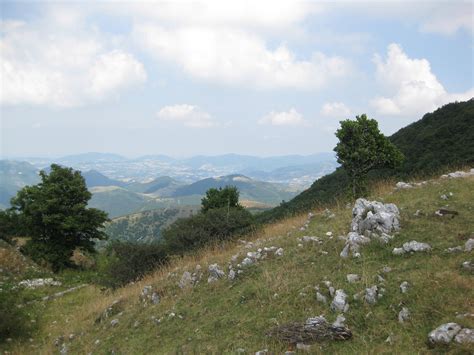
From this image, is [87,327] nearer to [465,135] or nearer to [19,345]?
[19,345]

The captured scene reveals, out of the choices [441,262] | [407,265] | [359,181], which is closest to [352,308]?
[407,265]

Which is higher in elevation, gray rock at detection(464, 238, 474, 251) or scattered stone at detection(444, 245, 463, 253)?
gray rock at detection(464, 238, 474, 251)

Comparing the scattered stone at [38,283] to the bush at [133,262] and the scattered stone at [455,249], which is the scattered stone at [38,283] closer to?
the bush at [133,262]

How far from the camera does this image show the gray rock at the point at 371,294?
6.94 m

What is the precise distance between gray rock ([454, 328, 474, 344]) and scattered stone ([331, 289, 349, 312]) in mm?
2007

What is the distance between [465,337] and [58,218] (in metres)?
26.6

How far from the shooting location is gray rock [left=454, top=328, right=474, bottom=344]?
207 inches

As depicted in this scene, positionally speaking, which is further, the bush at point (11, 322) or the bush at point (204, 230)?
the bush at point (204, 230)

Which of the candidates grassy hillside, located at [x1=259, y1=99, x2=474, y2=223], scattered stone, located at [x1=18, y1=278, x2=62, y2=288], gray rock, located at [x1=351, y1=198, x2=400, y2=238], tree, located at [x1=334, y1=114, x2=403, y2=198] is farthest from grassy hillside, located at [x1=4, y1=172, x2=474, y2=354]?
grassy hillside, located at [x1=259, y1=99, x2=474, y2=223]

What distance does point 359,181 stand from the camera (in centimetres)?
2403

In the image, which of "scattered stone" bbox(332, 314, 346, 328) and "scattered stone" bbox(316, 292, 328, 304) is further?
"scattered stone" bbox(316, 292, 328, 304)

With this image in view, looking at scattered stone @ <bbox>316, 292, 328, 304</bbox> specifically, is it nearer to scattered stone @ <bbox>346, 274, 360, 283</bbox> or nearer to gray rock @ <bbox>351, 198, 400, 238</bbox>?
scattered stone @ <bbox>346, 274, 360, 283</bbox>

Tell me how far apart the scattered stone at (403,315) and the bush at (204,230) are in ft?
36.3

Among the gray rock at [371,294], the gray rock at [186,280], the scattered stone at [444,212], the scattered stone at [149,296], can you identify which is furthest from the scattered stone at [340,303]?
the scattered stone at [149,296]
